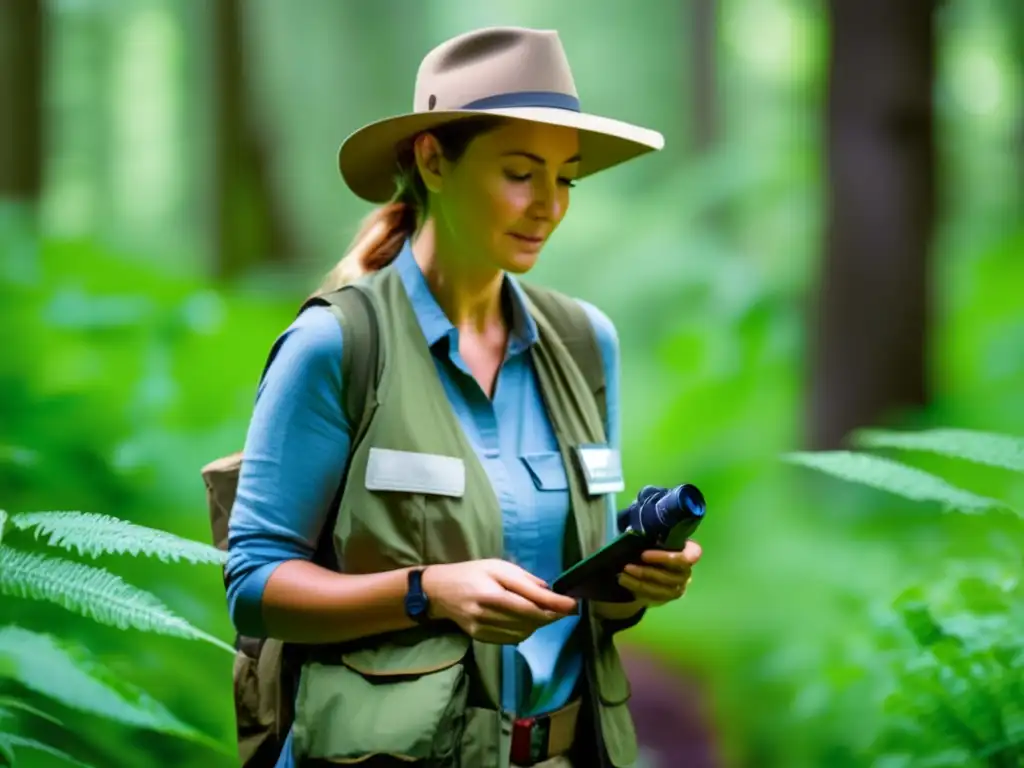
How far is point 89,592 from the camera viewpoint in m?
2.08

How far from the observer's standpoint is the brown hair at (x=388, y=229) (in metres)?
2.45

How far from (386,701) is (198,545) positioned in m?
0.41

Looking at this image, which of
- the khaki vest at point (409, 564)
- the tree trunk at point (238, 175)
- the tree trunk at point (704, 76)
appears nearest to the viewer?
the khaki vest at point (409, 564)

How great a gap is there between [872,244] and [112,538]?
548 centimetres

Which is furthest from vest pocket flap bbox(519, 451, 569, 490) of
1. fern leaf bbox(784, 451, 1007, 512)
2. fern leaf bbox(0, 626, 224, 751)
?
fern leaf bbox(0, 626, 224, 751)

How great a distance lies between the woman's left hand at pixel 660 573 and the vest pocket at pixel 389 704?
1.00 ft

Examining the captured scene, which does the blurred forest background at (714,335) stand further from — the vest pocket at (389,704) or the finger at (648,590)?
the finger at (648,590)

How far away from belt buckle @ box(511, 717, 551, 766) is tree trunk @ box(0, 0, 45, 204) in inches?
237

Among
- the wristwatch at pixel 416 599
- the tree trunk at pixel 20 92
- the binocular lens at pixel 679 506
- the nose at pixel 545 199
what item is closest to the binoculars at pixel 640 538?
the binocular lens at pixel 679 506

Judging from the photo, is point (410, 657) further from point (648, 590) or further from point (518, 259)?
point (518, 259)

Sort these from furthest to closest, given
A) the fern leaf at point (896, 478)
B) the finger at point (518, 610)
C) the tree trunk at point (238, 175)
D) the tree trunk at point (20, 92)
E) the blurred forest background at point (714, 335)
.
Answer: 1. the tree trunk at point (238, 175)
2. the tree trunk at point (20, 92)
3. the blurred forest background at point (714, 335)
4. the fern leaf at point (896, 478)
5. the finger at point (518, 610)

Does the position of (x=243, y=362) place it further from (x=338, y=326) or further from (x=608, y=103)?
(x=608, y=103)

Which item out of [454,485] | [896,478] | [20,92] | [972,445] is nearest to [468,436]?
[454,485]

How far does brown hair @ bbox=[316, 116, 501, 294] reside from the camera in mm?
2447
